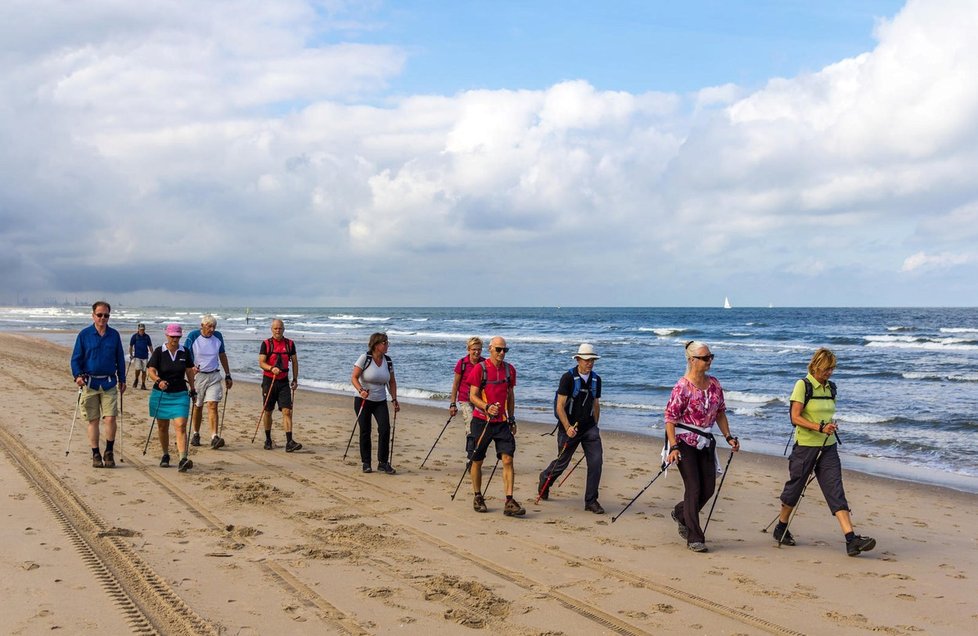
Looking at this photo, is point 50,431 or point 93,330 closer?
point 93,330

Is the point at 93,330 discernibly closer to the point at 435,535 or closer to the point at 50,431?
the point at 50,431

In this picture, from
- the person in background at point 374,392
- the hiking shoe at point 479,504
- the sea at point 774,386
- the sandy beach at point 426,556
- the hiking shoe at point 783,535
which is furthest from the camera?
the sea at point 774,386

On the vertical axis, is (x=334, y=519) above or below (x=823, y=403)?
below

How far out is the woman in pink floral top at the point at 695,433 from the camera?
637cm

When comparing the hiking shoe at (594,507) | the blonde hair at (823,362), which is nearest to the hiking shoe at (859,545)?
the blonde hair at (823,362)

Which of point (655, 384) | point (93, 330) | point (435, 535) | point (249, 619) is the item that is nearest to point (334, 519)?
point (435, 535)

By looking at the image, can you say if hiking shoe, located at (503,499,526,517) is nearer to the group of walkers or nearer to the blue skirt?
the group of walkers

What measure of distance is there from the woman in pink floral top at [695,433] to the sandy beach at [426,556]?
1.42 ft

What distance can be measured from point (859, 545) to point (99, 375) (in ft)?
26.4

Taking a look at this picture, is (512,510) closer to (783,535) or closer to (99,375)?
(783,535)

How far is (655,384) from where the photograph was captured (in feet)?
72.8

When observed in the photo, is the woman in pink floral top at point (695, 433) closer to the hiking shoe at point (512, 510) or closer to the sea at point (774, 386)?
the hiking shoe at point (512, 510)

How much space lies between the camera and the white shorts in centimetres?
1018

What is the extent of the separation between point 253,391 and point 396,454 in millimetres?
9515
